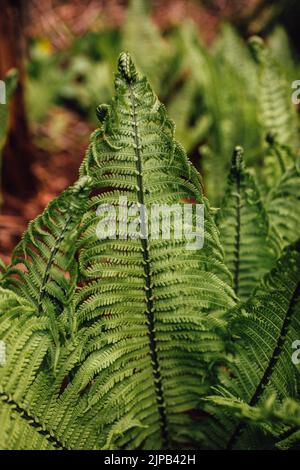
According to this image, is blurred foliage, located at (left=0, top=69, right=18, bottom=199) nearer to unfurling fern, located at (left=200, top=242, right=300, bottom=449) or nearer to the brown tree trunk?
the brown tree trunk

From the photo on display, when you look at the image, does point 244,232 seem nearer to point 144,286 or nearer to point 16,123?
point 144,286

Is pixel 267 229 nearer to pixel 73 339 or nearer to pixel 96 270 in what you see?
pixel 96 270

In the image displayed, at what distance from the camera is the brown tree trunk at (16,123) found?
2.09m

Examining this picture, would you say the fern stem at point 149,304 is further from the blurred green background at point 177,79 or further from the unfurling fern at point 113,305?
the blurred green background at point 177,79

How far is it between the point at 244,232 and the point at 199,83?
143 cm

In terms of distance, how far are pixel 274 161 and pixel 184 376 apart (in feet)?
2.65

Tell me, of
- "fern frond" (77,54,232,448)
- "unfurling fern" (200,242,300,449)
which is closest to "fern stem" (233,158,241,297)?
"fern frond" (77,54,232,448)

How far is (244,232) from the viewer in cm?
143

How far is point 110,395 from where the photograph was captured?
1.28 m

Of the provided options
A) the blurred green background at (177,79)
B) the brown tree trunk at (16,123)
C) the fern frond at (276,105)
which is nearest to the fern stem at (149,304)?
the blurred green background at (177,79)

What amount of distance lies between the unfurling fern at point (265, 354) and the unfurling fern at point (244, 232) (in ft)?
0.82

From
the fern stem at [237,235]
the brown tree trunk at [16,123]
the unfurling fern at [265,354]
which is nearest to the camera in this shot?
the unfurling fern at [265,354]

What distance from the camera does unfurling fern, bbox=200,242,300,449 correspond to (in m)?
1.10

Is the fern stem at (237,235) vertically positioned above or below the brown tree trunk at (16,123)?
below
